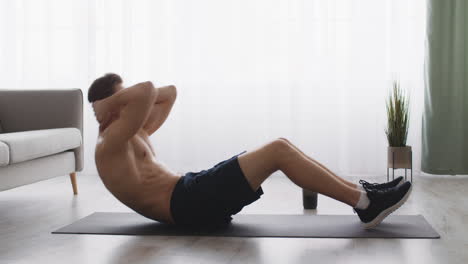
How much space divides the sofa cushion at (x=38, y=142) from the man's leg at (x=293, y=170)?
4.29ft

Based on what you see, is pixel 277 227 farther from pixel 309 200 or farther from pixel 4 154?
pixel 4 154

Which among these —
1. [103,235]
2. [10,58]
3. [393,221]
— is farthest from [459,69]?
[10,58]

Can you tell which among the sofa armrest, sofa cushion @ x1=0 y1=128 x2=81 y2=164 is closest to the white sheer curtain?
the sofa armrest

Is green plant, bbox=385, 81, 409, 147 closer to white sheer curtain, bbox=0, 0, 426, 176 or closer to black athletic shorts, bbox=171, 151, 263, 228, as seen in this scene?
white sheer curtain, bbox=0, 0, 426, 176

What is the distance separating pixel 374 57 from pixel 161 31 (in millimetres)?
1711

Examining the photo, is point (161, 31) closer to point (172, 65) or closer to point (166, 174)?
point (172, 65)

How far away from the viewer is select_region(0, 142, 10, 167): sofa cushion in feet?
10.4

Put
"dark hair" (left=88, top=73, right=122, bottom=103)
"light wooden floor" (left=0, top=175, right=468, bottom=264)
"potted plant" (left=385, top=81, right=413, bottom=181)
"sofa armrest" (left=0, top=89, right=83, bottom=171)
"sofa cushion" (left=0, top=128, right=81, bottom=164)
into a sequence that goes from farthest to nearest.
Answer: "potted plant" (left=385, top=81, right=413, bottom=181)
"sofa armrest" (left=0, top=89, right=83, bottom=171)
"sofa cushion" (left=0, top=128, right=81, bottom=164)
"dark hair" (left=88, top=73, right=122, bottom=103)
"light wooden floor" (left=0, top=175, right=468, bottom=264)

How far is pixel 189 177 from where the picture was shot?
9.01 feet

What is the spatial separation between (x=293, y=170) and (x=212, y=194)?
1.14 feet

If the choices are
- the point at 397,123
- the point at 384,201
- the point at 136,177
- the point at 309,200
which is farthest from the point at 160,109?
the point at 397,123

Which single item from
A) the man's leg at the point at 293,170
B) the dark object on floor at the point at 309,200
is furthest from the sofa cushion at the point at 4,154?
the dark object on floor at the point at 309,200

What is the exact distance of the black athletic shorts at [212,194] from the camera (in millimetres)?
2621

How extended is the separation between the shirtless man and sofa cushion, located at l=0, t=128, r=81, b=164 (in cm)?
76
